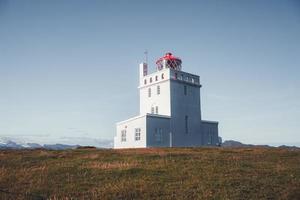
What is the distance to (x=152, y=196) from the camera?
39.9 feet

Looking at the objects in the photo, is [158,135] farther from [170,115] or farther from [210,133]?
[210,133]

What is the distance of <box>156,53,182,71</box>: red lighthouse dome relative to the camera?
156 feet

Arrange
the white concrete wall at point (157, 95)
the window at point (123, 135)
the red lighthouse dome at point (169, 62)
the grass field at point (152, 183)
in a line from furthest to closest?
the red lighthouse dome at point (169, 62)
the window at point (123, 135)
the white concrete wall at point (157, 95)
the grass field at point (152, 183)

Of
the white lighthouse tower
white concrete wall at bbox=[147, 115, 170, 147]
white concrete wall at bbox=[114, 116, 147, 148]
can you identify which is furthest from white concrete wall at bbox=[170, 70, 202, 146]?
white concrete wall at bbox=[114, 116, 147, 148]

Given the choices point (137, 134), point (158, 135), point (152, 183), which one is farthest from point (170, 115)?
point (152, 183)

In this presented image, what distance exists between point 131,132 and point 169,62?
1283 cm

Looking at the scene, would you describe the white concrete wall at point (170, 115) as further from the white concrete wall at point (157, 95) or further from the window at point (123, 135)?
the window at point (123, 135)

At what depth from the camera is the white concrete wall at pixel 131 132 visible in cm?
4097

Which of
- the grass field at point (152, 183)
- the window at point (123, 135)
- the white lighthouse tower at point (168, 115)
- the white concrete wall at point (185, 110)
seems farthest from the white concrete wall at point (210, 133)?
the grass field at point (152, 183)

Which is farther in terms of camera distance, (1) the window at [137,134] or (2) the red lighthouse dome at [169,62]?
(2) the red lighthouse dome at [169,62]

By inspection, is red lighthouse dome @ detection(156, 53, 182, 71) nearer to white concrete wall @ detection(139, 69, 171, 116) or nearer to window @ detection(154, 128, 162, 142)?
white concrete wall @ detection(139, 69, 171, 116)

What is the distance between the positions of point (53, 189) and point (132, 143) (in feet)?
97.5

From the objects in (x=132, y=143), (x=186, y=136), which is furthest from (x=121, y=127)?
(x=186, y=136)

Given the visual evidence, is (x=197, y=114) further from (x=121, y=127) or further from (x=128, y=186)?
(x=128, y=186)
